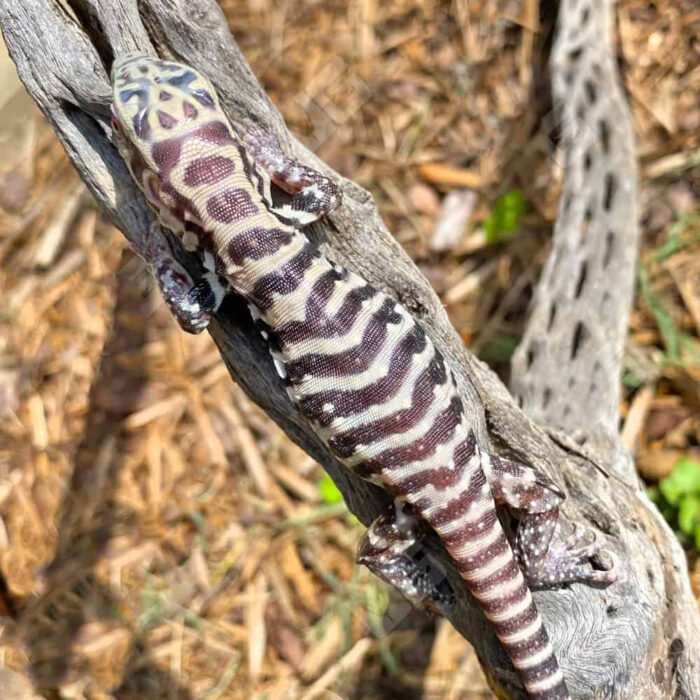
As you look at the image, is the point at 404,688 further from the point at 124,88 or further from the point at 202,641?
the point at 124,88

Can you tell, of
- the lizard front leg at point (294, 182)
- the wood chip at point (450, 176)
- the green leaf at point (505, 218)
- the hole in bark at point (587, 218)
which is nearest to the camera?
the lizard front leg at point (294, 182)

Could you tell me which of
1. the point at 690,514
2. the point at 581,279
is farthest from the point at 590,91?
the point at 690,514

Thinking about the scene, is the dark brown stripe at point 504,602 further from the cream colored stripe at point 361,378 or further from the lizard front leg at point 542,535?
the cream colored stripe at point 361,378

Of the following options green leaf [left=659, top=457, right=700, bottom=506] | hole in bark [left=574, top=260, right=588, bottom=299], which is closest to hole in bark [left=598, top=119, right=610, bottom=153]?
hole in bark [left=574, top=260, right=588, bottom=299]

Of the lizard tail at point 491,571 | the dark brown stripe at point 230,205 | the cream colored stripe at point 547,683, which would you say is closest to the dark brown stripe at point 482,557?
Result: the lizard tail at point 491,571

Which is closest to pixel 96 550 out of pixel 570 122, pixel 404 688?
pixel 404 688

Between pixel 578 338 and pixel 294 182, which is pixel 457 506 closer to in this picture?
pixel 294 182
